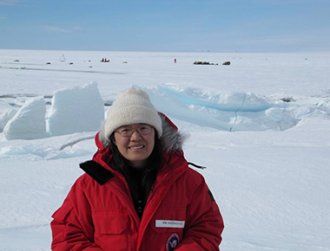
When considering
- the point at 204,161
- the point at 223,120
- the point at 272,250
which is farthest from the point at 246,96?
the point at 272,250

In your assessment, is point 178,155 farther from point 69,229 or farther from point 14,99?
point 14,99

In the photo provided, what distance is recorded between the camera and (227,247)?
2430 mm

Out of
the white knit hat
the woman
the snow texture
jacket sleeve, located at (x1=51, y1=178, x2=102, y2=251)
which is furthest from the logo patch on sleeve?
the snow texture

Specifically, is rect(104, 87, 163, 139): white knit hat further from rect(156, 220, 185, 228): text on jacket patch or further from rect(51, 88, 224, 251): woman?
rect(156, 220, 185, 228): text on jacket patch

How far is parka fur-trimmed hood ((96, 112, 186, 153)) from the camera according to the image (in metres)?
1.48

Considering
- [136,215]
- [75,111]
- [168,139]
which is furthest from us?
[75,111]

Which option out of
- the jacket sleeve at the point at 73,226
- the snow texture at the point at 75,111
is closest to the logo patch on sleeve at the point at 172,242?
the jacket sleeve at the point at 73,226

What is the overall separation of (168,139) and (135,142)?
0.13 m

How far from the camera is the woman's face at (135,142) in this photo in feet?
4.62

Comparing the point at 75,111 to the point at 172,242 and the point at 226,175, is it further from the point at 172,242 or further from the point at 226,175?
the point at 172,242

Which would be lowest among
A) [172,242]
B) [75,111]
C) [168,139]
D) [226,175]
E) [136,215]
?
[75,111]

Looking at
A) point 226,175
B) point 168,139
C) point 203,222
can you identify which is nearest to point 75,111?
point 226,175

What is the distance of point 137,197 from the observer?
1.40m

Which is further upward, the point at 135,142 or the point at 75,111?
the point at 135,142
